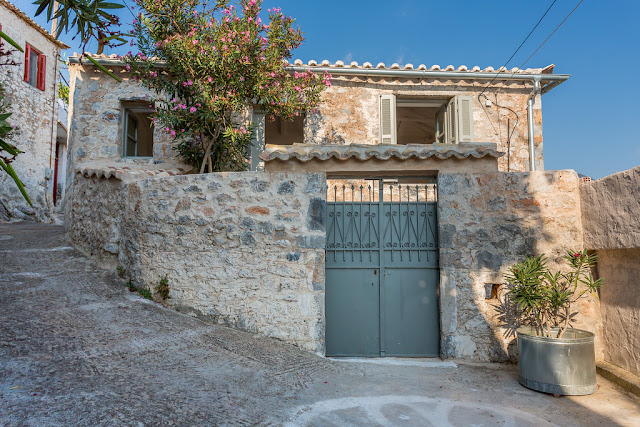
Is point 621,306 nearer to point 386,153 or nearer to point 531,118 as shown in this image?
point 386,153

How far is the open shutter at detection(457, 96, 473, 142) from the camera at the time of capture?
828 centimetres

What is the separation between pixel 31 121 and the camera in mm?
12312

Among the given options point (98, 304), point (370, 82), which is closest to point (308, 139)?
point (370, 82)

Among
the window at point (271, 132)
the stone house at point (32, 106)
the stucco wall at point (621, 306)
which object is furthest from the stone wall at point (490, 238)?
the stone house at point (32, 106)

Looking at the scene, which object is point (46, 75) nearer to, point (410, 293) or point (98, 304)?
point (98, 304)

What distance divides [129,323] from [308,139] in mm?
4788

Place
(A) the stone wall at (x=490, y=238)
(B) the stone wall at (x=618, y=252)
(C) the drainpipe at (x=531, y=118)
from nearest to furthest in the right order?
(B) the stone wall at (x=618, y=252) → (A) the stone wall at (x=490, y=238) → (C) the drainpipe at (x=531, y=118)

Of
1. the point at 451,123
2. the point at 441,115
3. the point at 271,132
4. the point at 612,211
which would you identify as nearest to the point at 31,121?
the point at 271,132

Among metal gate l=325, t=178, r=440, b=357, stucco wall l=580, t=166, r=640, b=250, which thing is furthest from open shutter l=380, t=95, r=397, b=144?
stucco wall l=580, t=166, r=640, b=250

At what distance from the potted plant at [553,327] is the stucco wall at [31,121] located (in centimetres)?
1210

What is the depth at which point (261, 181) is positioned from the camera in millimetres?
5168

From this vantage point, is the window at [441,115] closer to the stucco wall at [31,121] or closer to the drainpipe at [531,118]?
the drainpipe at [531,118]

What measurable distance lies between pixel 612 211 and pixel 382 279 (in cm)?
248

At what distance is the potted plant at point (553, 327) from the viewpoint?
13.3 feet
